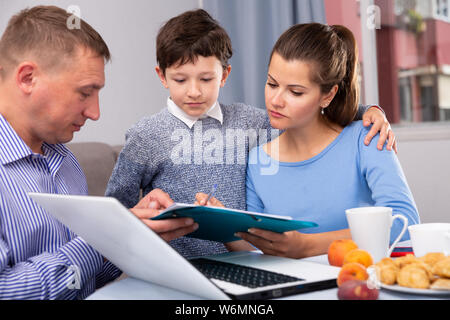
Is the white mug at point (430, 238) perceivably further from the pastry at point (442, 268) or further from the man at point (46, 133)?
the man at point (46, 133)

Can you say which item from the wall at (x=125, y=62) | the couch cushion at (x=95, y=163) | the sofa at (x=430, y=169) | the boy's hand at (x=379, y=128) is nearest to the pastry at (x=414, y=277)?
the boy's hand at (x=379, y=128)

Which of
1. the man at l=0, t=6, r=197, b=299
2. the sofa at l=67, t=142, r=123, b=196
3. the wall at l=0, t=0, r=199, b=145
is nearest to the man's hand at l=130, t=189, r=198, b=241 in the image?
the man at l=0, t=6, r=197, b=299

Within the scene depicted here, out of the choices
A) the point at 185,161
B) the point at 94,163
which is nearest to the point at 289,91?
the point at 185,161

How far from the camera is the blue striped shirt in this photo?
0.94 meters

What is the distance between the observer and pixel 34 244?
1077 mm

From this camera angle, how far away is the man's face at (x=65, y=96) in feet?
3.80

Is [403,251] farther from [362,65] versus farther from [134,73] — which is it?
[362,65]

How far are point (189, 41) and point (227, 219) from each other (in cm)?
84

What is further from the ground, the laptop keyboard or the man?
the man

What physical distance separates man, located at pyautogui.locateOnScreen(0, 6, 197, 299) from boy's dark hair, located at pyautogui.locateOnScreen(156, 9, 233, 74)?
0.39 metres

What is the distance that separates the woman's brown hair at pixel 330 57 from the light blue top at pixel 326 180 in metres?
0.07

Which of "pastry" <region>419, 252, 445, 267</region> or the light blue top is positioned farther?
the light blue top

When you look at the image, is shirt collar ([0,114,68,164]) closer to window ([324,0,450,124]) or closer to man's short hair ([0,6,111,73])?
man's short hair ([0,6,111,73])

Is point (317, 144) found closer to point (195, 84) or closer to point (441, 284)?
point (195, 84)
